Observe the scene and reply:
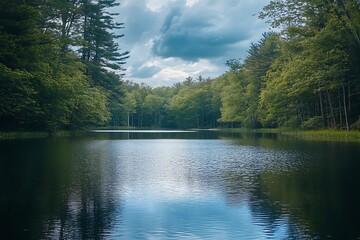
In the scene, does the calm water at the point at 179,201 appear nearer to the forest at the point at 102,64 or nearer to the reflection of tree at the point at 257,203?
the reflection of tree at the point at 257,203

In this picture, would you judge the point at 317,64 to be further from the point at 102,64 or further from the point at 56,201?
the point at 102,64

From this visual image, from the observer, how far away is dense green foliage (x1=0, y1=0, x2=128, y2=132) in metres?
29.1

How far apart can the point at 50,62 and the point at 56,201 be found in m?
31.4

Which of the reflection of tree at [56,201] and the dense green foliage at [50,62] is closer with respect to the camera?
the reflection of tree at [56,201]

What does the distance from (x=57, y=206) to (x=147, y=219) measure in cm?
206

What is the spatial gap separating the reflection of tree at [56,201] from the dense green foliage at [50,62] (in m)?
15.6

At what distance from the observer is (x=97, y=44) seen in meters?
59.4

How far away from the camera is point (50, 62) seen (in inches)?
1495

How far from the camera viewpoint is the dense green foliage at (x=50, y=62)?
29.1 m

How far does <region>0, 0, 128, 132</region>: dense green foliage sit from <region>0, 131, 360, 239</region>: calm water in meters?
15.8

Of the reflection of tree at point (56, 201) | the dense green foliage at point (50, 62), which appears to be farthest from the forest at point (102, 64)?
the reflection of tree at point (56, 201)

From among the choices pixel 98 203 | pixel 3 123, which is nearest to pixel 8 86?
pixel 3 123

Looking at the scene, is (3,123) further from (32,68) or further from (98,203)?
(98,203)

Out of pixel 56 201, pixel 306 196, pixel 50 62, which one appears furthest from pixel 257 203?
pixel 50 62
